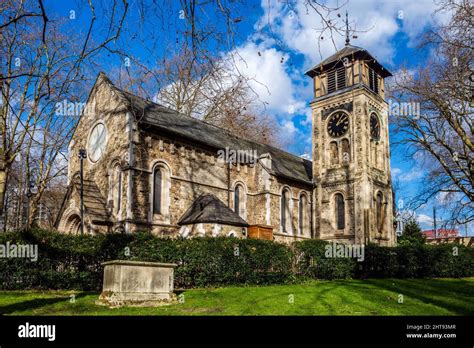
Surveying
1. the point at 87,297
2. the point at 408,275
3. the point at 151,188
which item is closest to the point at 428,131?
the point at 408,275

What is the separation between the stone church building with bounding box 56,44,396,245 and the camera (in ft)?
70.8

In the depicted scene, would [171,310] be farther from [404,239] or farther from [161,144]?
[404,239]

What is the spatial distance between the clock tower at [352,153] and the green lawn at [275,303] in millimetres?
15989

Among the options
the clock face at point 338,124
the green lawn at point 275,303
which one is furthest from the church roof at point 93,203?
the clock face at point 338,124

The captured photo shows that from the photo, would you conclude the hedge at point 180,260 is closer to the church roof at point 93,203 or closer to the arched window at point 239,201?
the church roof at point 93,203

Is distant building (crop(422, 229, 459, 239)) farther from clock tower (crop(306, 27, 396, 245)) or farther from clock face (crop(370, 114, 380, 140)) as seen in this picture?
clock face (crop(370, 114, 380, 140))

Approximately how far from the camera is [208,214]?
850 inches

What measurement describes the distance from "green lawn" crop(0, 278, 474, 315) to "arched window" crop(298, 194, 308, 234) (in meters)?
17.1

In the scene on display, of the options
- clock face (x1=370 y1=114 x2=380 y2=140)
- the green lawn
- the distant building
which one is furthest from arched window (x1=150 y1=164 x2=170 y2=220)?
clock face (x1=370 y1=114 x2=380 y2=140)

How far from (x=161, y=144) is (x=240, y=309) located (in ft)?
46.1

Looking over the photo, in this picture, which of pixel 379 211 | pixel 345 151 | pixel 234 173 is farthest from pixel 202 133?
pixel 379 211

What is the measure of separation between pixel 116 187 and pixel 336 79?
68.4 ft

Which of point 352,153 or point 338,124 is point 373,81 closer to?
point 338,124

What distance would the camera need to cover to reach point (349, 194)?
3112 centimetres
